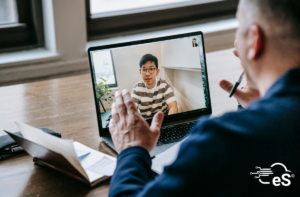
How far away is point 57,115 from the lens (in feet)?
4.06

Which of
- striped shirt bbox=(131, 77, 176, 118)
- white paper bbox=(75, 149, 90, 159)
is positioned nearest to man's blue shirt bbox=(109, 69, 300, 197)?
white paper bbox=(75, 149, 90, 159)

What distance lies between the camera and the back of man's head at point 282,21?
52 cm

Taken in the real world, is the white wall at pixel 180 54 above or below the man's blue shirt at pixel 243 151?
above

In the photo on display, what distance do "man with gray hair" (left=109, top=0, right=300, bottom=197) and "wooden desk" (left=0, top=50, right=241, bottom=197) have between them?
39cm

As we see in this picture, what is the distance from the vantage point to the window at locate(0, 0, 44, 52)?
217 centimetres

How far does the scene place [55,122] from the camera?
1.18 m

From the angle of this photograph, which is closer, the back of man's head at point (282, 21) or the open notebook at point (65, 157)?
the back of man's head at point (282, 21)

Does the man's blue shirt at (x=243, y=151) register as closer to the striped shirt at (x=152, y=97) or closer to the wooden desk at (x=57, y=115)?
the wooden desk at (x=57, y=115)

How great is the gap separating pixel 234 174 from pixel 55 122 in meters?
0.84

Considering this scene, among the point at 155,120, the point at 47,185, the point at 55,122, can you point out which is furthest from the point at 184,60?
the point at 47,185

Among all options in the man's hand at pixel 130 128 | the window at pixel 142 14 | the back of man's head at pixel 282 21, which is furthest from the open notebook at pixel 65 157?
the window at pixel 142 14

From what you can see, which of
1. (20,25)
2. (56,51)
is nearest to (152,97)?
(56,51)

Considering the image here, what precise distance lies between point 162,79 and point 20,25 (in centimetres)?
152

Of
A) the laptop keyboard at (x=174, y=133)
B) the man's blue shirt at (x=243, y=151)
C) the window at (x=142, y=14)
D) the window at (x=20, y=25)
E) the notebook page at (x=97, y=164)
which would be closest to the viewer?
the man's blue shirt at (x=243, y=151)
